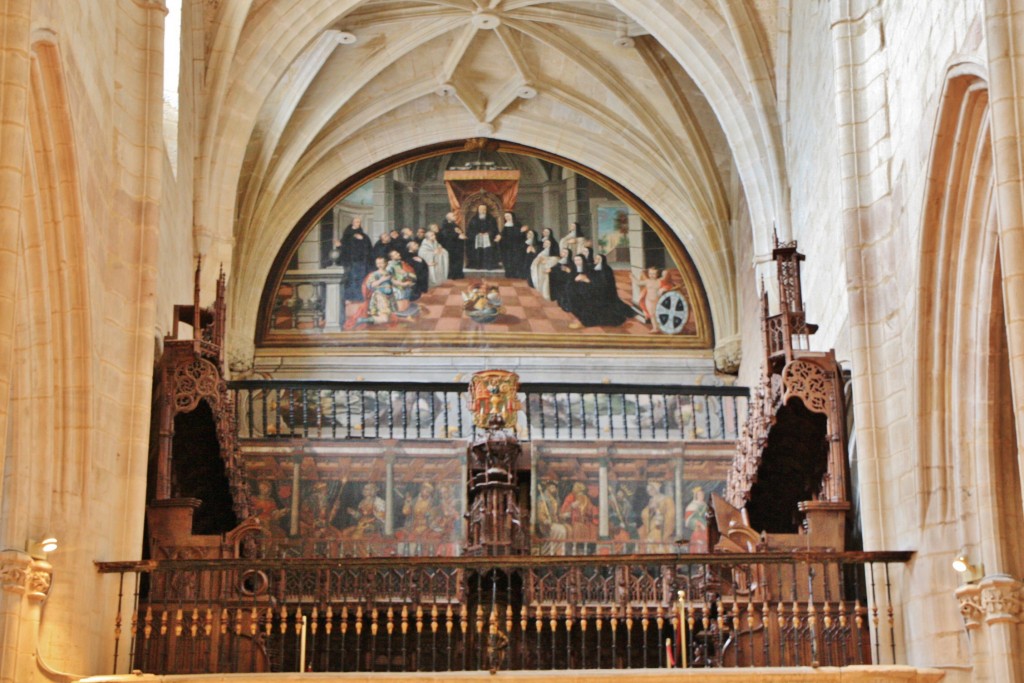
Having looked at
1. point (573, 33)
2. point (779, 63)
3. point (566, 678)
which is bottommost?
point (566, 678)

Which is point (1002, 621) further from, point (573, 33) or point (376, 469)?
point (573, 33)

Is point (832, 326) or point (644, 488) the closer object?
point (832, 326)


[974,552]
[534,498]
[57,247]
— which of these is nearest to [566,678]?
[974,552]

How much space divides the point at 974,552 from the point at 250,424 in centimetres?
1023

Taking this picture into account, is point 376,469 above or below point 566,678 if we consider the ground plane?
above

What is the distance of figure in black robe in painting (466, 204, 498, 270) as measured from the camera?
22797 millimetres

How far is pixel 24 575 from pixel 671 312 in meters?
12.3

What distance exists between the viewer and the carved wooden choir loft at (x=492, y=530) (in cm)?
1312

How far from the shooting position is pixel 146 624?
12820 millimetres

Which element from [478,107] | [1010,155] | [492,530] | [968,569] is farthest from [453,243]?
[1010,155]

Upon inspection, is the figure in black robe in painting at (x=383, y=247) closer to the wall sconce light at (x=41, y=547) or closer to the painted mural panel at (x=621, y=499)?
the painted mural panel at (x=621, y=499)

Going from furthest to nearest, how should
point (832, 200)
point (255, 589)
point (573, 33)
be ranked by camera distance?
point (573, 33), point (832, 200), point (255, 589)

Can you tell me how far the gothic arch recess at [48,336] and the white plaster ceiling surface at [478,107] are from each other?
24.6ft

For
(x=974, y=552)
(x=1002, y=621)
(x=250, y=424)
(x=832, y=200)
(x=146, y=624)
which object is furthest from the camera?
(x=250, y=424)
